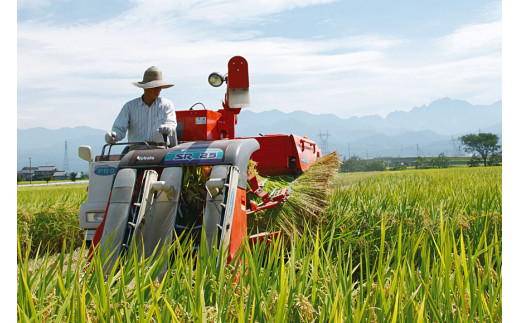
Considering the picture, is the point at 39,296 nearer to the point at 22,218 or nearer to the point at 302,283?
the point at 302,283

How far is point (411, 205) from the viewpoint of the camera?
6.38 metres

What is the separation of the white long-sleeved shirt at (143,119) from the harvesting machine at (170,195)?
0.96ft

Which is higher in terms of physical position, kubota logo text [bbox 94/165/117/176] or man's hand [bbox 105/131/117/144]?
man's hand [bbox 105/131/117/144]

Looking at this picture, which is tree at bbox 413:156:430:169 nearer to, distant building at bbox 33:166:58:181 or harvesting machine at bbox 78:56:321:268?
distant building at bbox 33:166:58:181

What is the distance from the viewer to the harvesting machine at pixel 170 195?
158 inches

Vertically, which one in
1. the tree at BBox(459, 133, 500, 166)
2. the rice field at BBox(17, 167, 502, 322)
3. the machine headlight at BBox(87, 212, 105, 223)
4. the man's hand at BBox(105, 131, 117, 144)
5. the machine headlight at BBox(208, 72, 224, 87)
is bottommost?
the rice field at BBox(17, 167, 502, 322)

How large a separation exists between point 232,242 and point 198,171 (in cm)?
100

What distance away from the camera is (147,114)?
5418 mm

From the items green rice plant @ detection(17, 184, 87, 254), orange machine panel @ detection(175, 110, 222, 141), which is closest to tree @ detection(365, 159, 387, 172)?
green rice plant @ detection(17, 184, 87, 254)

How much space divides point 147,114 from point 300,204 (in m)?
2.09

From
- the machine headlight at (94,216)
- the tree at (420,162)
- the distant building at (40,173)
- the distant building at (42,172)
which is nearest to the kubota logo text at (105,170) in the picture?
the machine headlight at (94,216)

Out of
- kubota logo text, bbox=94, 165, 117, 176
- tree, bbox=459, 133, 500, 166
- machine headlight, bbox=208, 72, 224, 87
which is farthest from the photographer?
tree, bbox=459, 133, 500, 166

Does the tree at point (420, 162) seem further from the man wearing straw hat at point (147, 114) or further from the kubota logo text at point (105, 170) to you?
the kubota logo text at point (105, 170)

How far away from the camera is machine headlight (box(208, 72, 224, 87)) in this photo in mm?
6457
